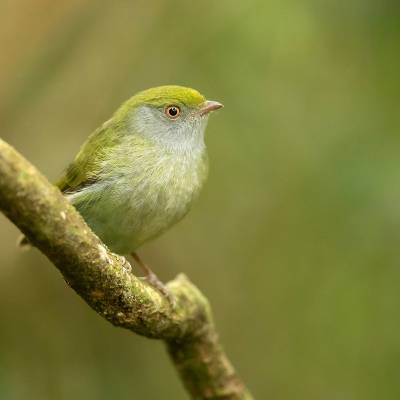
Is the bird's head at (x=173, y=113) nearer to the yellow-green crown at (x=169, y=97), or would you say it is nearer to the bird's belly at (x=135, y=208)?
the yellow-green crown at (x=169, y=97)

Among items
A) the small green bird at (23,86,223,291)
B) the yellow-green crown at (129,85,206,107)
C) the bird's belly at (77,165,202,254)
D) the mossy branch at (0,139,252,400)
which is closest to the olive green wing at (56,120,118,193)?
the small green bird at (23,86,223,291)

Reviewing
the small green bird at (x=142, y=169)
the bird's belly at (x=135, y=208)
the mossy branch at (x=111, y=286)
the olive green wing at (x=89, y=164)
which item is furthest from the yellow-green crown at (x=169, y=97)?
the mossy branch at (x=111, y=286)

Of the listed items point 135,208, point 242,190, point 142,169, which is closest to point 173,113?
point 142,169

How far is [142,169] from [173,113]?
824 mm

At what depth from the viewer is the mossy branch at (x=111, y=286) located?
109 inches

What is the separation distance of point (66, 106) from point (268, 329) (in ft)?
10.7

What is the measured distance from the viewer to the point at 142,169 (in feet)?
16.4

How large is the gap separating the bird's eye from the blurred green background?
150cm

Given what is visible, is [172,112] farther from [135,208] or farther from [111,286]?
[111,286]

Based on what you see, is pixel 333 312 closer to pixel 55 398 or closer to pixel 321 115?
pixel 321 115

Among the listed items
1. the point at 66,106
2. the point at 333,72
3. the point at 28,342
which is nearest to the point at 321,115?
the point at 333,72

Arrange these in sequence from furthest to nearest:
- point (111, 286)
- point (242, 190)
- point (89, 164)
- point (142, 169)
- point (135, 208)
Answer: point (242, 190), point (89, 164), point (142, 169), point (135, 208), point (111, 286)

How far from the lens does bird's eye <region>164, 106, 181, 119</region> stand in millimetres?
5645

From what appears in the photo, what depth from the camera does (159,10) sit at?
771cm
